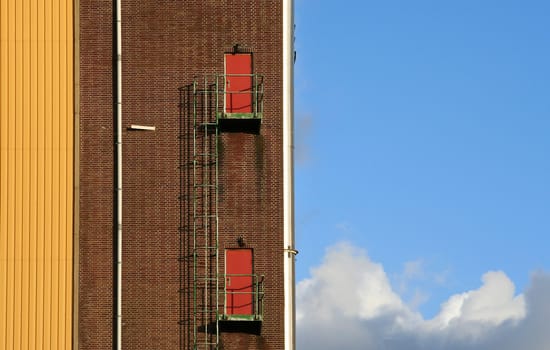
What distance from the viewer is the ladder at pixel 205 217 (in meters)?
61.8

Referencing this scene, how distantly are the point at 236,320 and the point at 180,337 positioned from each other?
2.50 m

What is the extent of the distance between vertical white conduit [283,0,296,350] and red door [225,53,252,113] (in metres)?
1.57

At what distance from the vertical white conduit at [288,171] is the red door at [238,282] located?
1.54 metres

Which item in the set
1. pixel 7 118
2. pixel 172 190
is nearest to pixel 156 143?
pixel 172 190

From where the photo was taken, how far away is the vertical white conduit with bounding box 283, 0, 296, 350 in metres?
62.5

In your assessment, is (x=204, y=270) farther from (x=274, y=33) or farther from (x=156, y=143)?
(x=274, y=33)

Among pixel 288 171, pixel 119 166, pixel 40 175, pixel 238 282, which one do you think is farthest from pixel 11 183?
pixel 288 171

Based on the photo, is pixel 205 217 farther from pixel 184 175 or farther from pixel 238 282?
pixel 238 282

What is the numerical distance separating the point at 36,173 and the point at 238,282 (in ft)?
32.2

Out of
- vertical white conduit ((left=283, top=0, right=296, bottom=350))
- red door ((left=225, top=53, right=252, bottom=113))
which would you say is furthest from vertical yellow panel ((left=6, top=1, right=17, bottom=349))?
vertical white conduit ((left=283, top=0, right=296, bottom=350))

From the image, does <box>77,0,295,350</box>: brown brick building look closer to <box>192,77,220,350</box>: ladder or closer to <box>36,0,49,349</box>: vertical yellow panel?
<box>192,77,220,350</box>: ladder

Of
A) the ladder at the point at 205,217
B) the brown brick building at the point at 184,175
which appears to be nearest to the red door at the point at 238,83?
the brown brick building at the point at 184,175

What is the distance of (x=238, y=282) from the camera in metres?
62.3

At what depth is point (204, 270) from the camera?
62.3 meters
